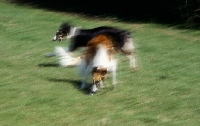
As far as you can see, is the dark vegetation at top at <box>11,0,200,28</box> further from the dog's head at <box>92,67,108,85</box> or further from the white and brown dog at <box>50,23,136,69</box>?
the dog's head at <box>92,67,108,85</box>

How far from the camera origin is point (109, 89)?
31.5ft

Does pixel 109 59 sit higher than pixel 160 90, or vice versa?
pixel 109 59

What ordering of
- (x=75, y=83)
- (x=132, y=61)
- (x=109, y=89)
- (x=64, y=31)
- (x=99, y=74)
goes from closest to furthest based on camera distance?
(x=99, y=74) < (x=109, y=89) < (x=75, y=83) < (x=132, y=61) < (x=64, y=31)

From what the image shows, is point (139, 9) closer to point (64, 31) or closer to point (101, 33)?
point (64, 31)

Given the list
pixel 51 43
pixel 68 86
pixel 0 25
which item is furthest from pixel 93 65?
pixel 0 25

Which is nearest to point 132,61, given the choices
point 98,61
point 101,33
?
point 101,33

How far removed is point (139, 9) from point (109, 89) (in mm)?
11891

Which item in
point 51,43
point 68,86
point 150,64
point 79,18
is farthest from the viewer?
point 79,18

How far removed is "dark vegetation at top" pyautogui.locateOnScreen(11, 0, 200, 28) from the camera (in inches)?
733

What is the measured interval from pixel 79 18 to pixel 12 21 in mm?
2588

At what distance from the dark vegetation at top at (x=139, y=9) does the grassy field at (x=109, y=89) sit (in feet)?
10.9

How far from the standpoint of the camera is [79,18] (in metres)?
20.6

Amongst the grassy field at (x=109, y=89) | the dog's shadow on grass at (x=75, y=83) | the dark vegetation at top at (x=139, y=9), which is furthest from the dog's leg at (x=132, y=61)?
the dark vegetation at top at (x=139, y=9)

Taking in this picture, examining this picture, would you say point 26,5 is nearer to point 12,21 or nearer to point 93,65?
point 12,21
